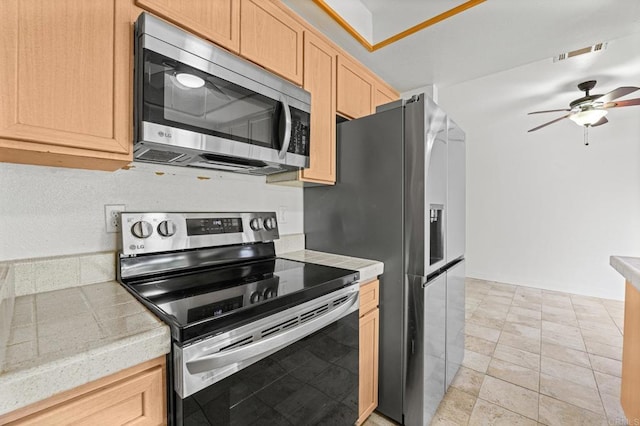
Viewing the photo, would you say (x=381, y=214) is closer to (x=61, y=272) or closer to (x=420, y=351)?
(x=420, y=351)

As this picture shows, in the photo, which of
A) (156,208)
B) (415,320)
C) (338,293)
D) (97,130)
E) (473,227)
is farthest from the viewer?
(473,227)

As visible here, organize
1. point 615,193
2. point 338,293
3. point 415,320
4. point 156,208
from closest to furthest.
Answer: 1. point 338,293
2. point 156,208
3. point 415,320
4. point 615,193

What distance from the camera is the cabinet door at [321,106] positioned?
64.1 inches

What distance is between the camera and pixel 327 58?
5.74ft

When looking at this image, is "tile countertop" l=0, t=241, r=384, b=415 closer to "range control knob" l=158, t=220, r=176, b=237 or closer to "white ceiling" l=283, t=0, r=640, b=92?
"range control knob" l=158, t=220, r=176, b=237

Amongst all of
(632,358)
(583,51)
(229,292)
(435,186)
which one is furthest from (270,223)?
(583,51)

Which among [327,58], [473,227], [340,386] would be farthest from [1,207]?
[473,227]

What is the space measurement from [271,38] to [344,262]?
123 centimetres

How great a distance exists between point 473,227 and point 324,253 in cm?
408

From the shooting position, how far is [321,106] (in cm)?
171


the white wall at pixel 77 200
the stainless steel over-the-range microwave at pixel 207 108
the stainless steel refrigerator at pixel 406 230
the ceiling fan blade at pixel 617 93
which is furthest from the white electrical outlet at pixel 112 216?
the ceiling fan blade at pixel 617 93

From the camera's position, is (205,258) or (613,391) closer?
(205,258)

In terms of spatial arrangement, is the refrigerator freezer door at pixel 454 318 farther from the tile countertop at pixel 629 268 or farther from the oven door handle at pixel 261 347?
the oven door handle at pixel 261 347

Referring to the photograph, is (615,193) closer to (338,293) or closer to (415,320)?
(415,320)
